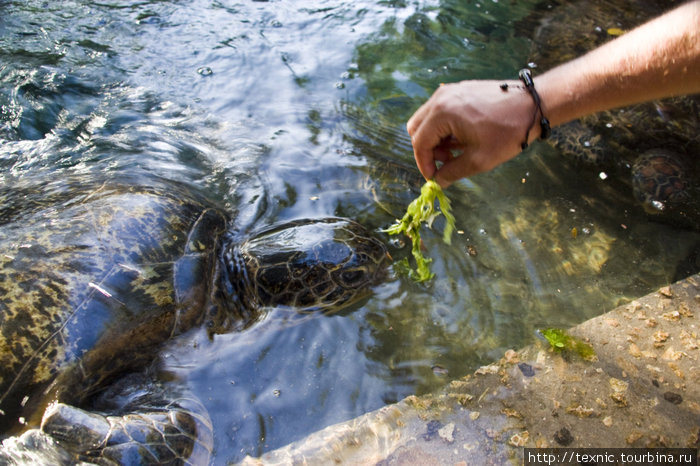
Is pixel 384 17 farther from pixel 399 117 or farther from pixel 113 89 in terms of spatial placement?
pixel 113 89

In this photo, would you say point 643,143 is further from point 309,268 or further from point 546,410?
point 309,268

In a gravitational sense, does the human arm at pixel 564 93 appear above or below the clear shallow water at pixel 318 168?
above

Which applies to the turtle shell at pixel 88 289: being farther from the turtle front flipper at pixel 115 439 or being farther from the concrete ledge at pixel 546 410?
the concrete ledge at pixel 546 410

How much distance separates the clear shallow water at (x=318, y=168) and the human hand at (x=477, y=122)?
1.17m

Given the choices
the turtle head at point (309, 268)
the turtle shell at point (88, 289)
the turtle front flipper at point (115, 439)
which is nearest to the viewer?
the turtle front flipper at point (115, 439)

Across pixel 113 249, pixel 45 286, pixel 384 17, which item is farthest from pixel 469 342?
pixel 384 17

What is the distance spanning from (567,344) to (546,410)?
46cm

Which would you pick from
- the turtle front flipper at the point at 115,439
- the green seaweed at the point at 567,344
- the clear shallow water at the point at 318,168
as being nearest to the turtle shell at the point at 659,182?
the clear shallow water at the point at 318,168

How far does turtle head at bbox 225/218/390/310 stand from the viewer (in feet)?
9.50

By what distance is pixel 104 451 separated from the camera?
2025mm

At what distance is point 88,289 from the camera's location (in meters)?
2.49

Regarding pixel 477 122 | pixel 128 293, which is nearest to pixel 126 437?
pixel 128 293

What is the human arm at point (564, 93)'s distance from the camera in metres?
1.81

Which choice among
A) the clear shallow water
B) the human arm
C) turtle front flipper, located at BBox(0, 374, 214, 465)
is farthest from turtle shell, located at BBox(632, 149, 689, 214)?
turtle front flipper, located at BBox(0, 374, 214, 465)
